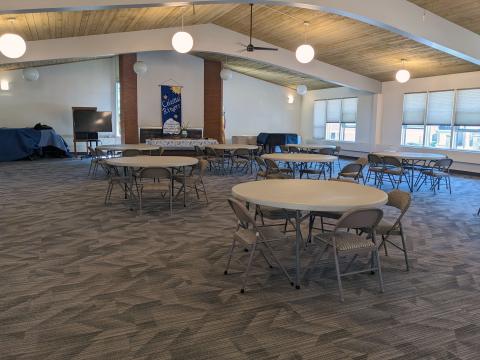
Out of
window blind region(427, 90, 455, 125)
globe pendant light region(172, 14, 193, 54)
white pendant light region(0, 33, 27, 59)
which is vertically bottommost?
window blind region(427, 90, 455, 125)

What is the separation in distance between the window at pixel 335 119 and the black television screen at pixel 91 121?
8271 millimetres

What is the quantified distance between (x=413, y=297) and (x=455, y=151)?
29.6 feet

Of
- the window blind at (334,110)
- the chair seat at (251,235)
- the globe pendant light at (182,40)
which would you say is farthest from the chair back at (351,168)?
the window blind at (334,110)

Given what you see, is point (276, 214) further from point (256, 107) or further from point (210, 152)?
point (256, 107)

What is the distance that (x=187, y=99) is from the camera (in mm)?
13164

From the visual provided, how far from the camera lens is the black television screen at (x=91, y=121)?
40.7ft

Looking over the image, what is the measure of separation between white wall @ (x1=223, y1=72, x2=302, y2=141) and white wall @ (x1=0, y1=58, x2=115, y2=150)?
4.49 meters

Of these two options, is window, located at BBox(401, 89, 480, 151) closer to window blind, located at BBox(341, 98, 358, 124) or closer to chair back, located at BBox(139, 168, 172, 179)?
window blind, located at BBox(341, 98, 358, 124)

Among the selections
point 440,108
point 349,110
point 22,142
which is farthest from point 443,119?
point 22,142

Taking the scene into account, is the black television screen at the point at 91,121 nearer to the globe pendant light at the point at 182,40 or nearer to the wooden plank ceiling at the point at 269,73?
the wooden plank ceiling at the point at 269,73

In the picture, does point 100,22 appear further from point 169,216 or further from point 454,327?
point 454,327

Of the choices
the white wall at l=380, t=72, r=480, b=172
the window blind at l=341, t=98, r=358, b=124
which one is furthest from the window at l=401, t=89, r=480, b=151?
the window blind at l=341, t=98, r=358, b=124

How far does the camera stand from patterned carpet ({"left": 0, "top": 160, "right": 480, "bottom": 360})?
2236 millimetres

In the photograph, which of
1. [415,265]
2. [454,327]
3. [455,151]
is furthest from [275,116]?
[454,327]
